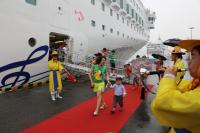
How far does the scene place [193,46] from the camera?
5.42 ft

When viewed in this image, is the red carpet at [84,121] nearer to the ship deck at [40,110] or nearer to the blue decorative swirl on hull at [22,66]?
the ship deck at [40,110]

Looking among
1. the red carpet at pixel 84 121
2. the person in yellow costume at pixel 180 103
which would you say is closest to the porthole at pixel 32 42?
the red carpet at pixel 84 121

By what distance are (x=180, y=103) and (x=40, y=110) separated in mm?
6254

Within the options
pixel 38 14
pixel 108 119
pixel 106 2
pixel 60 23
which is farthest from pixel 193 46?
pixel 106 2

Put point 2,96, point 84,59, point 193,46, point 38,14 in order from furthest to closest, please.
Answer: point 84,59 → point 38,14 → point 2,96 → point 193,46

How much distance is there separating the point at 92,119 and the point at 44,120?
126 centimetres

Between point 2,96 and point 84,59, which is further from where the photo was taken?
point 84,59

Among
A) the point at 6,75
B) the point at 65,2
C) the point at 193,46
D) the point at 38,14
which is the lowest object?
the point at 6,75

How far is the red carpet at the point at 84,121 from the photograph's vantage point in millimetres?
5394

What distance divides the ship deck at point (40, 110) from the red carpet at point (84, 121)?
193mm

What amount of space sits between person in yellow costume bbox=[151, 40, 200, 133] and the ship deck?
160 inches

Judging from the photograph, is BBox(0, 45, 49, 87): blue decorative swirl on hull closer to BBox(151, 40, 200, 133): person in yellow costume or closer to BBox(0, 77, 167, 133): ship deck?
BBox(0, 77, 167, 133): ship deck

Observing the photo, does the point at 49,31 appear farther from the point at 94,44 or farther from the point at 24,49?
the point at 94,44

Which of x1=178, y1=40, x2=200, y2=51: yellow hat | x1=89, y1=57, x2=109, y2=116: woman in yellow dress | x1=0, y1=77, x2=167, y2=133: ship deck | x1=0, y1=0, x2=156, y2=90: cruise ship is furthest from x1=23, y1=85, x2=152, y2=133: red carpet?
x1=0, y1=0, x2=156, y2=90: cruise ship
